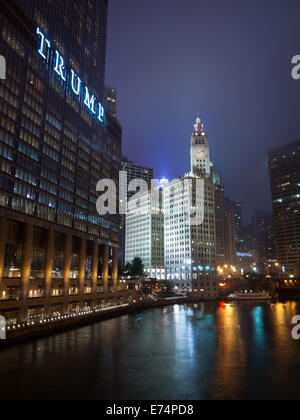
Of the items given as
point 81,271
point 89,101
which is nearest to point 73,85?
point 89,101

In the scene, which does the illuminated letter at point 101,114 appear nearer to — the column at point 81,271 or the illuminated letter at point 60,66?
the illuminated letter at point 60,66

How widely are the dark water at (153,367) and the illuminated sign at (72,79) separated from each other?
240ft

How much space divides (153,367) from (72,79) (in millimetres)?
91443

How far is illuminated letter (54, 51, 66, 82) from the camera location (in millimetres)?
92100

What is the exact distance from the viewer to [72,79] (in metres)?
101

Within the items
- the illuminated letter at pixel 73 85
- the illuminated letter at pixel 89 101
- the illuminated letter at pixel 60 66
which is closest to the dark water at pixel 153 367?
the illuminated letter at pixel 60 66

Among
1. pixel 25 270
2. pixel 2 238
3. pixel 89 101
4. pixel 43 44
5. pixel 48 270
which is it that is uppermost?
pixel 89 101

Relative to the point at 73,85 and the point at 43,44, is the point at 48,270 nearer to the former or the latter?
the point at 73,85

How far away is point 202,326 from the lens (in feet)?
255

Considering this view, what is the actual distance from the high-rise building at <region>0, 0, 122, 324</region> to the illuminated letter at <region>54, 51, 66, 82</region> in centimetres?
30

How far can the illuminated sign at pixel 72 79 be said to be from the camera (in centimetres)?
8600

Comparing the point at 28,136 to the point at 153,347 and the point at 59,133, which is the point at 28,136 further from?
the point at 153,347

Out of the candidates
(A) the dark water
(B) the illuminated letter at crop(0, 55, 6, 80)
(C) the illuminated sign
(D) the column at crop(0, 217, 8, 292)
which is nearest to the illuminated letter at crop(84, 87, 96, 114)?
(C) the illuminated sign

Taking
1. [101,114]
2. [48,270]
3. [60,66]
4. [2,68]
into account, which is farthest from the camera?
[101,114]
